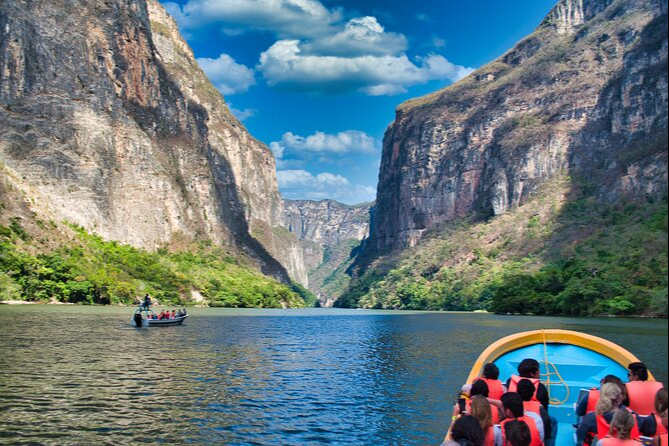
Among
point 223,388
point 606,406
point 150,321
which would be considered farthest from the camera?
point 150,321

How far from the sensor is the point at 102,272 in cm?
11738

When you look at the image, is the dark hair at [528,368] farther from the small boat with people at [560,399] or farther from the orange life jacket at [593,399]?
the orange life jacket at [593,399]

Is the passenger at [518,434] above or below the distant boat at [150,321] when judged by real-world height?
above

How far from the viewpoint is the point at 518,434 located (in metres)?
9.54

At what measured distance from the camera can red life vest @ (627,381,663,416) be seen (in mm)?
10156

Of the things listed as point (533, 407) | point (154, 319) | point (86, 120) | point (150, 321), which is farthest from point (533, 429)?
point (86, 120)

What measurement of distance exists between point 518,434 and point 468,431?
0.95 m

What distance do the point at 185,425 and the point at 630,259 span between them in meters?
92.1

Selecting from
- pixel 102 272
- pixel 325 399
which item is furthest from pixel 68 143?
pixel 325 399

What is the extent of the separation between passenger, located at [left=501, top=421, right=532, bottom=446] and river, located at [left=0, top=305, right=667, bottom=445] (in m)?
2.14

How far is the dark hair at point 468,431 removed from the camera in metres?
9.16

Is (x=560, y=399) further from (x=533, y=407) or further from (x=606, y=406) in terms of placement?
(x=606, y=406)

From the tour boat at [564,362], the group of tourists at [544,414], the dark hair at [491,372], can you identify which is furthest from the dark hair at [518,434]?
the tour boat at [564,362]

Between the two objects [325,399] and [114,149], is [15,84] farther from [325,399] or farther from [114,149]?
[325,399]
